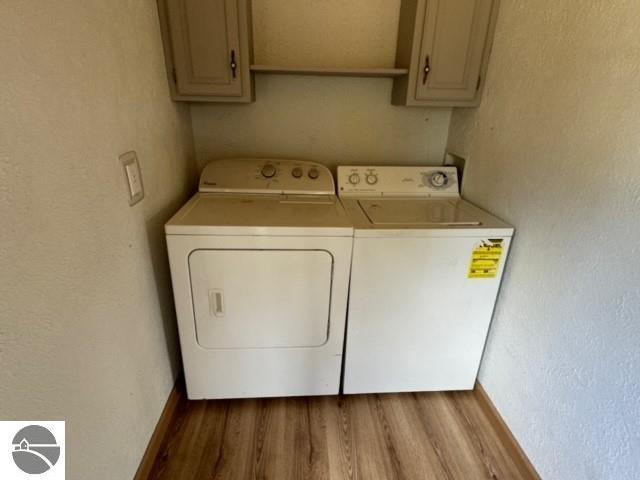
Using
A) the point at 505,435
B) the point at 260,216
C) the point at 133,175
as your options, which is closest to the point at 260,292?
the point at 260,216

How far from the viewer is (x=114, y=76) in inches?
41.8

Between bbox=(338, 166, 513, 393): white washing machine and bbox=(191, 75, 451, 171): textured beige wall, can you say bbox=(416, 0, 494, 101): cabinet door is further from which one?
bbox=(338, 166, 513, 393): white washing machine

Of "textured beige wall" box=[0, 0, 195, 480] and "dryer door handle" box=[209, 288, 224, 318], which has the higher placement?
"textured beige wall" box=[0, 0, 195, 480]

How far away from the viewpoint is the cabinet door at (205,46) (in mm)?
1402

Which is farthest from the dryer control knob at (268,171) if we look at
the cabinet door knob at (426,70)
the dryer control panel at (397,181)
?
the cabinet door knob at (426,70)

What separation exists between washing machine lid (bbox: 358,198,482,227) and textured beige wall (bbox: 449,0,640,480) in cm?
18

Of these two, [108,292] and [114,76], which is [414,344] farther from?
[114,76]

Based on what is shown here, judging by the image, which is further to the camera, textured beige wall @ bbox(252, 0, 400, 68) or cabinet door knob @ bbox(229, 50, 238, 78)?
textured beige wall @ bbox(252, 0, 400, 68)

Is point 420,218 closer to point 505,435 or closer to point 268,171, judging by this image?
point 268,171

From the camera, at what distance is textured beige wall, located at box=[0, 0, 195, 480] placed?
689 mm

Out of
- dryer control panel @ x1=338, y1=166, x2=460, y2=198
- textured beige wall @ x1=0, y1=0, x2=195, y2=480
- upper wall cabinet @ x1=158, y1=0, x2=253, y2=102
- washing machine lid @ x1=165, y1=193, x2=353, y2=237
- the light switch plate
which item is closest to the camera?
textured beige wall @ x1=0, y1=0, x2=195, y2=480

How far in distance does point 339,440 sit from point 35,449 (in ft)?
3.63

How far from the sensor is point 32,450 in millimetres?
730

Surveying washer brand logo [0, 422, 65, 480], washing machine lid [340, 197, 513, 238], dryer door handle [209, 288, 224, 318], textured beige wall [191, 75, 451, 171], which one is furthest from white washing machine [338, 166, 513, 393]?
washer brand logo [0, 422, 65, 480]
